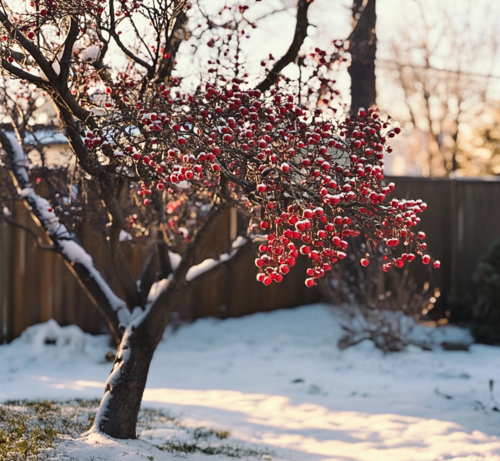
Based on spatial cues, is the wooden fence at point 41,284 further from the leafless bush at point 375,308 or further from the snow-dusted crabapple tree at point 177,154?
the snow-dusted crabapple tree at point 177,154

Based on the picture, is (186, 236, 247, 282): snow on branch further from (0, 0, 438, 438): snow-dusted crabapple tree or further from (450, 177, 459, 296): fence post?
(450, 177, 459, 296): fence post

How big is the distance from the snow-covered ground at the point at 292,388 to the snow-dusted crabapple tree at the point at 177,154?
43.7 inches

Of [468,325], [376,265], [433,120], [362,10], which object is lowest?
[468,325]

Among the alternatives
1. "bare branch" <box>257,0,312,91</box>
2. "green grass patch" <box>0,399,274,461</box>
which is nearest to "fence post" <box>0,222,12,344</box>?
"green grass patch" <box>0,399,274,461</box>

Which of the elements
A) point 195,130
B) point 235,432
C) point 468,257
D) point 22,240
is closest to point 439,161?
point 468,257

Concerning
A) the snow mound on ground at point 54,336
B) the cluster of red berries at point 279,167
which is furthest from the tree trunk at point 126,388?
the snow mound on ground at point 54,336

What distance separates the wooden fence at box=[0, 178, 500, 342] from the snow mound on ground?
0.38 feet

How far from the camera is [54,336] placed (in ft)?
22.1

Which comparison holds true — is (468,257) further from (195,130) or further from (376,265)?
(195,130)

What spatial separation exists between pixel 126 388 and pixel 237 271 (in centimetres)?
424

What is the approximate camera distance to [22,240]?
6793 mm

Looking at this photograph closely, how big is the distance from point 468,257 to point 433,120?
11.1 metres

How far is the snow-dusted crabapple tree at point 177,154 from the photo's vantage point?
8.76 feet

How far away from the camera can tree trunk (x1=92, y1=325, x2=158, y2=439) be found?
382 centimetres
